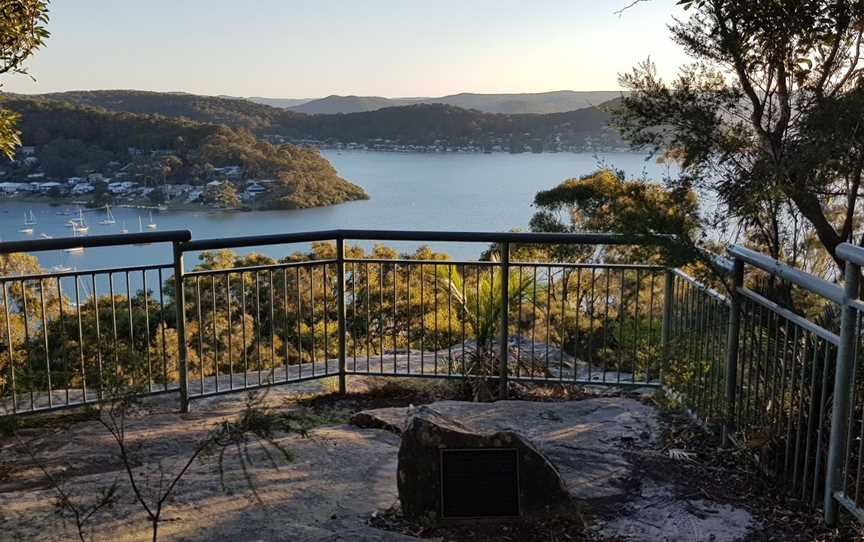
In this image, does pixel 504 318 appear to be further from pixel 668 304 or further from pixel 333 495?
pixel 333 495

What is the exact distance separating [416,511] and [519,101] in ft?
169

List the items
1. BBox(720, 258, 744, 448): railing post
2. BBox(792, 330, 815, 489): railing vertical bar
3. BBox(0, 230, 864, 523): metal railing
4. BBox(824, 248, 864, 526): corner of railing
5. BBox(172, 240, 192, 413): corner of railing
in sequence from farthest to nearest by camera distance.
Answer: BBox(172, 240, 192, 413): corner of railing → BBox(720, 258, 744, 448): railing post → BBox(792, 330, 815, 489): railing vertical bar → BBox(0, 230, 864, 523): metal railing → BBox(824, 248, 864, 526): corner of railing

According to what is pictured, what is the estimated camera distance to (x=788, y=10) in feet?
15.2

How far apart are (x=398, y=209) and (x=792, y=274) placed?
68885 millimetres

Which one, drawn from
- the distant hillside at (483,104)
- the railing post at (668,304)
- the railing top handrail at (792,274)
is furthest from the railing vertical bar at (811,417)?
the distant hillside at (483,104)

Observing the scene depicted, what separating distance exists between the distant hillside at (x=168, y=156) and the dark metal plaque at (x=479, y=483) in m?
43.4

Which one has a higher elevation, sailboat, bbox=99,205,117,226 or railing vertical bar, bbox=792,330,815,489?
railing vertical bar, bbox=792,330,815,489

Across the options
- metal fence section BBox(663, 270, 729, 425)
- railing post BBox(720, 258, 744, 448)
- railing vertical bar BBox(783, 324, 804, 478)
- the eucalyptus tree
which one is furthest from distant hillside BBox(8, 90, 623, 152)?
railing vertical bar BBox(783, 324, 804, 478)

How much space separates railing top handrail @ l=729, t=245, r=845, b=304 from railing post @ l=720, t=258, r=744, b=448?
0.11 meters

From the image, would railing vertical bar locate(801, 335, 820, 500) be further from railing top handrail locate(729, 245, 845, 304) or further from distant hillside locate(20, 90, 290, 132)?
distant hillside locate(20, 90, 290, 132)

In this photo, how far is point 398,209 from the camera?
71875 mm

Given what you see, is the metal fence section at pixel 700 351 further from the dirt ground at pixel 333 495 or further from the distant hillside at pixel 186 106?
the distant hillside at pixel 186 106

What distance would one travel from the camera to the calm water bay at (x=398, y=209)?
45062 mm

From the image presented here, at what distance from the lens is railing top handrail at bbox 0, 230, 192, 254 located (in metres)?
4.63
